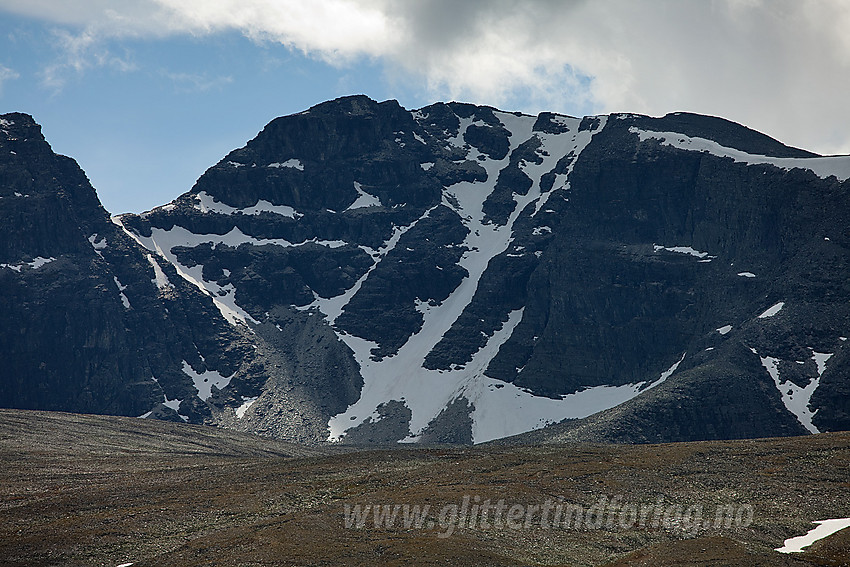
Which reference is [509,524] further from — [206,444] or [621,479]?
[206,444]

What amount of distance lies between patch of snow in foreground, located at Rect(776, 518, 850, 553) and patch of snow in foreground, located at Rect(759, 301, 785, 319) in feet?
394

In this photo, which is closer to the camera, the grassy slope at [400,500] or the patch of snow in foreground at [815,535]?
the patch of snow in foreground at [815,535]

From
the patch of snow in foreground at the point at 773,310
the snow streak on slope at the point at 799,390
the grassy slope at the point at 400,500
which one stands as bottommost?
the grassy slope at the point at 400,500

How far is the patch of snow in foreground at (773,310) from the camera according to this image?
188m

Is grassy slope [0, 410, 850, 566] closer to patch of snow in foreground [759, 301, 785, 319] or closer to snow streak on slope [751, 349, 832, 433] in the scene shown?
snow streak on slope [751, 349, 832, 433]

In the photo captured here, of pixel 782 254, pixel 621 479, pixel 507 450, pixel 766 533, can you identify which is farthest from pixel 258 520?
pixel 782 254

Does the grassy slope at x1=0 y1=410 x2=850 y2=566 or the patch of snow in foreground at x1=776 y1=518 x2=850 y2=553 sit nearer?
the patch of snow in foreground at x1=776 y1=518 x2=850 y2=553

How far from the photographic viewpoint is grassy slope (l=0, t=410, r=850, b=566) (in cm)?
6869

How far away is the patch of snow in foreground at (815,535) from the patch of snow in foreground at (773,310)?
394 feet

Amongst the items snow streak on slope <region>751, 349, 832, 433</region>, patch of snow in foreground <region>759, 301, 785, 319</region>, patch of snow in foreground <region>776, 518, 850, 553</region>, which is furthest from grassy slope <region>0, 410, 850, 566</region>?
patch of snow in foreground <region>759, 301, 785, 319</region>

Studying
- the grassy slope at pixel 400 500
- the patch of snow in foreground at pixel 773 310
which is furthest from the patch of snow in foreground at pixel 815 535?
the patch of snow in foreground at pixel 773 310

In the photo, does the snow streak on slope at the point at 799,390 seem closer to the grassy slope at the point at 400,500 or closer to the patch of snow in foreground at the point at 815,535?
the grassy slope at the point at 400,500

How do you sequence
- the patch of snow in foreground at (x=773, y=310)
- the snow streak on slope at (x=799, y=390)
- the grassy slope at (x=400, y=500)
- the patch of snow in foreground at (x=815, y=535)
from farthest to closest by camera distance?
the patch of snow in foreground at (x=773, y=310) < the snow streak on slope at (x=799, y=390) < the grassy slope at (x=400, y=500) < the patch of snow in foreground at (x=815, y=535)

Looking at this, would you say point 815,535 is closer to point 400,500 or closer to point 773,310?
point 400,500
